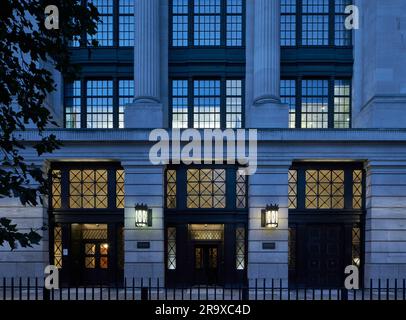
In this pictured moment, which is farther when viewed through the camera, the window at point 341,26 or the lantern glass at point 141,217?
the window at point 341,26

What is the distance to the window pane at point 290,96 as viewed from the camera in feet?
66.0

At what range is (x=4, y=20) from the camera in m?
5.74

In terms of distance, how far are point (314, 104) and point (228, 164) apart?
17.5 feet

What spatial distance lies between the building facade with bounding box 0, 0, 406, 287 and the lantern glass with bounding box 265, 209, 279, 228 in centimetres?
41

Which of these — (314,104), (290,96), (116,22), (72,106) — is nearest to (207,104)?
(290,96)

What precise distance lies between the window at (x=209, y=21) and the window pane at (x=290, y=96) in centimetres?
307

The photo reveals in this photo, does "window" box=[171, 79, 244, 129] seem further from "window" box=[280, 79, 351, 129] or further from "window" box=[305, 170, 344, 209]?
"window" box=[305, 170, 344, 209]

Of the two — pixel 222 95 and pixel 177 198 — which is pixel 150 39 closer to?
pixel 222 95

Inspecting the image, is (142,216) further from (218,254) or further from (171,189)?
(218,254)

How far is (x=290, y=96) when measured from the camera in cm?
2022

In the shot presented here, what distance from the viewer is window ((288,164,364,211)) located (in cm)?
1944

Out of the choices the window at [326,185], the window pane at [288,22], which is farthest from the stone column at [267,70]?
the window at [326,185]

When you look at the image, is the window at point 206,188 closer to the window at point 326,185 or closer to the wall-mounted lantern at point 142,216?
the wall-mounted lantern at point 142,216

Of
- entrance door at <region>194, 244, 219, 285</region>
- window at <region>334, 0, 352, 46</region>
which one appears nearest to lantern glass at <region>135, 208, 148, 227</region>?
entrance door at <region>194, 244, 219, 285</region>
